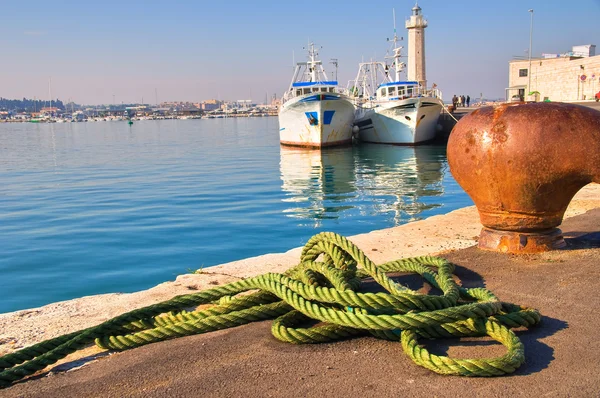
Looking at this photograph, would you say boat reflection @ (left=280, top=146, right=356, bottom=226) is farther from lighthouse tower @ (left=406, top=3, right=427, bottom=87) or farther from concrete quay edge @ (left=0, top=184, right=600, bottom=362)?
lighthouse tower @ (left=406, top=3, right=427, bottom=87)

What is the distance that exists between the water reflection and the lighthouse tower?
2376 centimetres

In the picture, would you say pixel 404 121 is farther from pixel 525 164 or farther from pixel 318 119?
pixel 525 164

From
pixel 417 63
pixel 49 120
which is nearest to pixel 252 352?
pixel 417 63

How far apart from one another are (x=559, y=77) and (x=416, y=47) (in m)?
13.8

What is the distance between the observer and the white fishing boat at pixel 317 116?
33719 mm

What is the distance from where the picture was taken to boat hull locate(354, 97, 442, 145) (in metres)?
34.8

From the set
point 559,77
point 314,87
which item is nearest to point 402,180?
point 314,87

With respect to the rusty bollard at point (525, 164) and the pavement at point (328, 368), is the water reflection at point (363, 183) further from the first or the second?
the pavement at point (328, 368)

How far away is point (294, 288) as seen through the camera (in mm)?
3127

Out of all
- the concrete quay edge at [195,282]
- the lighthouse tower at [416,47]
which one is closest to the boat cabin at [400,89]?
the lighthouse tower at [416,47]

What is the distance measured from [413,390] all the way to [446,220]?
5.22 meters

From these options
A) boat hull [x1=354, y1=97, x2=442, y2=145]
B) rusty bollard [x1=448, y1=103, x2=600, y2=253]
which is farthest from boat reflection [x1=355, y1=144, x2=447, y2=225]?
rusty bollard [x1=448, y1=103, x2=600, y2=253]

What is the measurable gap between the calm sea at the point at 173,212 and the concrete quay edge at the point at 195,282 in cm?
284

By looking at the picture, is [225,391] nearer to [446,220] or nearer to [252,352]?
[252,352]
